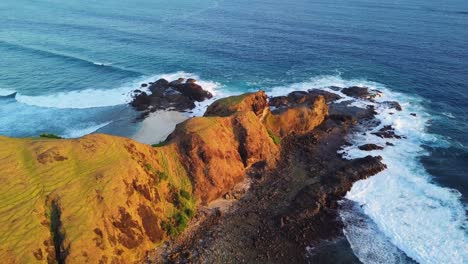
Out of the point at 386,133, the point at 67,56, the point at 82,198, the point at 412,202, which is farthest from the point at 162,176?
the point at 67,56

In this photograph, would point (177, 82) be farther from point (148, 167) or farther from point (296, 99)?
point (148, 167)

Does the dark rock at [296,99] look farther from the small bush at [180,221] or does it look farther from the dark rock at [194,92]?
the small bush at [180,221]

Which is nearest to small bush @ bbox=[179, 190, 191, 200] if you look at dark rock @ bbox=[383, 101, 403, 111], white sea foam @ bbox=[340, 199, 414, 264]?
white sea foam @ bbox=[340, 199, 414, 264]

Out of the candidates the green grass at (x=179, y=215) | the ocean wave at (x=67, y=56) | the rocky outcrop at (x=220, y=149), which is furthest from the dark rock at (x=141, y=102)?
the green grass at (x=179, y=215)

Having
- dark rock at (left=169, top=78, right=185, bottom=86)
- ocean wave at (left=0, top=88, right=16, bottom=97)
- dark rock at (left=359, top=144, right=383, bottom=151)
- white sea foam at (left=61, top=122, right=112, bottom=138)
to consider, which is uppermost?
dark rock at (left=169, top=78, right=185, bottom=86)

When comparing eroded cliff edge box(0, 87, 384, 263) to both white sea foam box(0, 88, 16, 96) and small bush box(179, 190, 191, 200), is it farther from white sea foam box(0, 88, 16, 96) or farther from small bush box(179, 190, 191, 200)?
white sea foam box(0, 88, 16, 96)

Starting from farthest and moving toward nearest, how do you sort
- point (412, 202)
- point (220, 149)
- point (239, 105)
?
point (239, 105), point (220, 149), point (412, 202)
